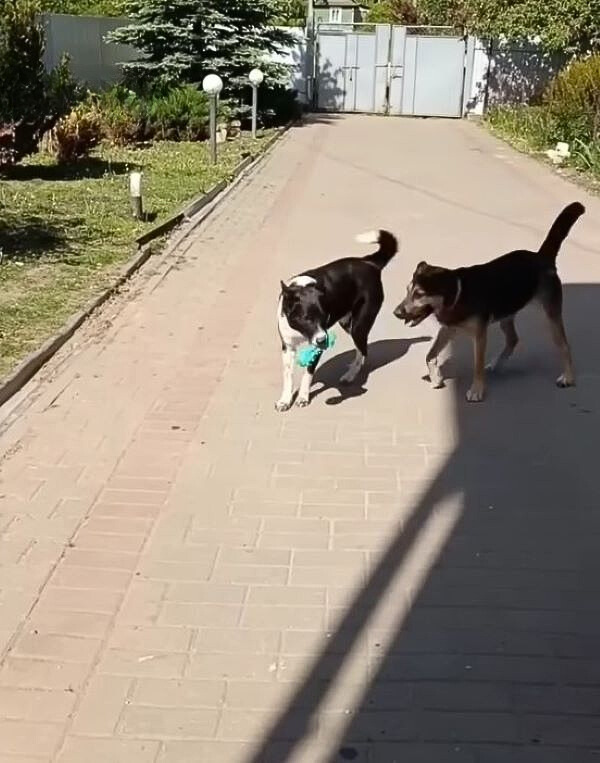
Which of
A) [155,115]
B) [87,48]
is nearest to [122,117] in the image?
[155,115]

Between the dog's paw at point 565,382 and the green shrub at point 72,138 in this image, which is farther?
the green shrub at point 72,138

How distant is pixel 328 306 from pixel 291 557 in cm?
183

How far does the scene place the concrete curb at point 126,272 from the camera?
237 inches

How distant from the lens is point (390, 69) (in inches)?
1197

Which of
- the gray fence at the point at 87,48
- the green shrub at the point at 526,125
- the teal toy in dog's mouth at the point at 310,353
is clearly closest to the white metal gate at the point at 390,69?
the green shrub at the point at 526,125

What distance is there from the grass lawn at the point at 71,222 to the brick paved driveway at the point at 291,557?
501 millimetres

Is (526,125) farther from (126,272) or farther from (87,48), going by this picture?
(126,272)

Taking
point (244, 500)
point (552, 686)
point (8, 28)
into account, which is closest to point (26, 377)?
point (244, 500)

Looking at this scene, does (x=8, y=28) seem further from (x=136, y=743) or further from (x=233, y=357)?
(x=136, y=743)

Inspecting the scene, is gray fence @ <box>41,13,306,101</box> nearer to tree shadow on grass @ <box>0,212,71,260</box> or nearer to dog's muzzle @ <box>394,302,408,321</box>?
tree shadow on grass @ <box>0,212,71,260</box>

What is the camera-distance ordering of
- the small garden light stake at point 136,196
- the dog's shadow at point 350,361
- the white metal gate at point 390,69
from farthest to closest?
1. the white metal gate at point 390,69
2. the small garden light stake at point 136,196
3. the dog's shadow at point 350,361

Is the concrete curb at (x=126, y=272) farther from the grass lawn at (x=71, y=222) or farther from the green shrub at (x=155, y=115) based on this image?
the green shrub at (x=155, y=115)

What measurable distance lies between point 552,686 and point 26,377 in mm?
3998

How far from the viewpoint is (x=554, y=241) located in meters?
6.05
